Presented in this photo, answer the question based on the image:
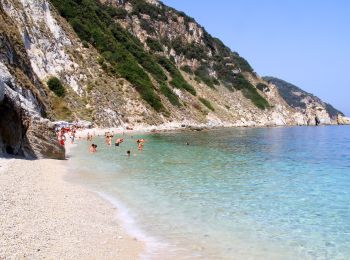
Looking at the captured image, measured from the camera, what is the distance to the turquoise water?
9.09 m

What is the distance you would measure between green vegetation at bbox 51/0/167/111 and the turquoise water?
150 ft

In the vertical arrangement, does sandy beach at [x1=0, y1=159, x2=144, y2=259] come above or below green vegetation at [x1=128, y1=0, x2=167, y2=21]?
below

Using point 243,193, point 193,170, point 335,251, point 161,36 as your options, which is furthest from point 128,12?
point 335,251

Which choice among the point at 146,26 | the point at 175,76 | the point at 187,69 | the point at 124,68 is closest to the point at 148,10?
the point at 146,26

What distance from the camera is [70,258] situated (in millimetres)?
7379

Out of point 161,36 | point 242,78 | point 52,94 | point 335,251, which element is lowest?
point 335,251

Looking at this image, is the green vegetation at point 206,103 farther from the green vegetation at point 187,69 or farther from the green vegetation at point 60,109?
the green vegetation at point 60,109

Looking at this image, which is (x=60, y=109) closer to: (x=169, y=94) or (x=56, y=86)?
(x=56, y=86)

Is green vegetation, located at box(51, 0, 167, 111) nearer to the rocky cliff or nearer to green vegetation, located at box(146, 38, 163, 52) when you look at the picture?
the rocky cliff

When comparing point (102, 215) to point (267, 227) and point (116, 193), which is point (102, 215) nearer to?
point (116, 193)

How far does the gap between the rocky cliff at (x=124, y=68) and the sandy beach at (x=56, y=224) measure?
6.71 m

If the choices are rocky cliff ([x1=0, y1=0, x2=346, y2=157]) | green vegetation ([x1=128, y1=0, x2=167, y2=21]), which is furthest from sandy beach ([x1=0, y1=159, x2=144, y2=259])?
green vegetation ([x1=128, y1=0, x2=167, y2=21])

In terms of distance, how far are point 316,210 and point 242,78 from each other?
105328 millimetres

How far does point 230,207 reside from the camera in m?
12.7
